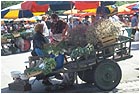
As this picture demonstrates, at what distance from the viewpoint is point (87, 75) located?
30.5 ft

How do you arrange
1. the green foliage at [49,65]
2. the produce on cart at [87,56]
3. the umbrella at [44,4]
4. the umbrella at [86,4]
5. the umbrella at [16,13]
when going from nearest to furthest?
the green foliage at [49,65]
the produce on cart at [87,56]
the umbrella at [44,4]
the umbrella at [86,4]
the umbrella at [16,13]

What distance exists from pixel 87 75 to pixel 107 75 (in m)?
→ 0.70

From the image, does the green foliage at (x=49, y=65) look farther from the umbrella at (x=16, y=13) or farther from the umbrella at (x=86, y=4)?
the umbrella at (x=16, y=13)

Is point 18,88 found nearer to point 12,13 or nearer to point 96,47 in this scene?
point 96,47

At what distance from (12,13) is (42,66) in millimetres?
16418

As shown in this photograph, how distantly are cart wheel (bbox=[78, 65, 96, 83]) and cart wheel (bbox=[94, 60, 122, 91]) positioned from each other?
0.19m

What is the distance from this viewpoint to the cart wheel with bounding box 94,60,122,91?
8.63 meters

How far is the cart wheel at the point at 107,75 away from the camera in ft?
28.3

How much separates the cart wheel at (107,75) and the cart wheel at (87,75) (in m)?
0.19

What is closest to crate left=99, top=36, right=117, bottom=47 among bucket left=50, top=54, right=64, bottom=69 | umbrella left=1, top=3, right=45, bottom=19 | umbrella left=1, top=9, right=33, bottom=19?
bucket left=50, top=54, right=64, bottom=69

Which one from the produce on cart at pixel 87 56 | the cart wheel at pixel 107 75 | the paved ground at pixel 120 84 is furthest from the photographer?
the paved ground at pixel 120 84

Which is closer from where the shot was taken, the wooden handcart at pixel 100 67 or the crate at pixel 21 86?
the wooden handcart at pixel 100 67

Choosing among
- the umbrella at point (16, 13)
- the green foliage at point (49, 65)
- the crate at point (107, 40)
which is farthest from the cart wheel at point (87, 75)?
the umbrella at point (16, 13)

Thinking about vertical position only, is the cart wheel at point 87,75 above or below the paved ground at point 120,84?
above
